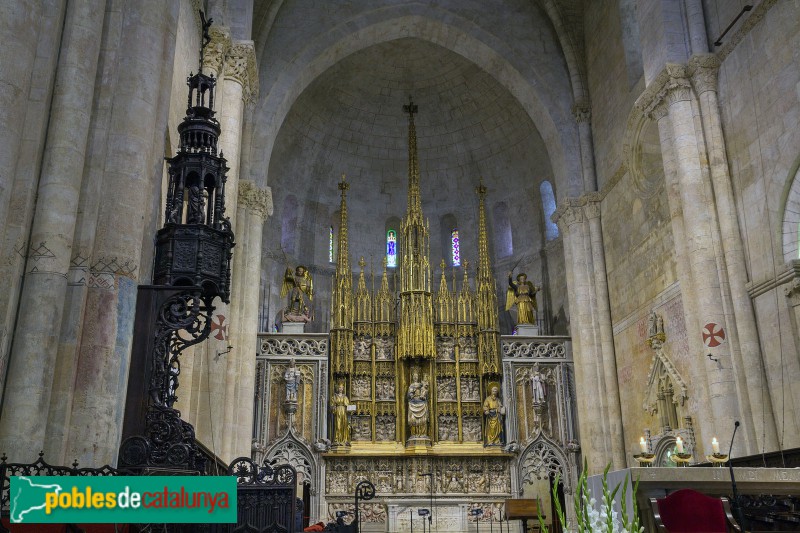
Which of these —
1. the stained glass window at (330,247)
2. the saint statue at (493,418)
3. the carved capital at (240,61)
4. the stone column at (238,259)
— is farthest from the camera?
the stained glass window at (330,247)

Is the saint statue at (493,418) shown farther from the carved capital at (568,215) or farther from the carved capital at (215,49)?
the carved capital at (215,49)

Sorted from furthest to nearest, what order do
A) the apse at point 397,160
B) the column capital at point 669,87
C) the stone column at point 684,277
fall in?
the apse at point 397,160 → the column capital at point 669,87 → the stone column at point 684,277

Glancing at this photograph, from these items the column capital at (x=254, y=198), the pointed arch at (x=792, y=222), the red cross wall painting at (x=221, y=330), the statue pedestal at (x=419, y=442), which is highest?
the column capital at (x=254, y=198)

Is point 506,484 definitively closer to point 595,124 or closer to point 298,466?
point 298,466

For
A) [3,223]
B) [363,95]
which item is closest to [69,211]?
[3,223]

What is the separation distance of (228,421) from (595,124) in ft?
45.1

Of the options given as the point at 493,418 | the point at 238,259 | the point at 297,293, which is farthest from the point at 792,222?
the point at 297,293

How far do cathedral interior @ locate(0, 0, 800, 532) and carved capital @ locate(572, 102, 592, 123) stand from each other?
7 cm

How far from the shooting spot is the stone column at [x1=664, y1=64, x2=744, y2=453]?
13648 mm

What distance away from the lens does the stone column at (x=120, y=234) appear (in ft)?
25.1

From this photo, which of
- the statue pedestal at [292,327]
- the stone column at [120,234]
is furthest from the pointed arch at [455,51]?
the stone column at [120,234]

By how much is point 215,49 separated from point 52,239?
9.95m

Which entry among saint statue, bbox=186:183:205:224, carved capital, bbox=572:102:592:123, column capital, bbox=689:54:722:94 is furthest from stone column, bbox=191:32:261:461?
column capital, bbox=689:54:722:94

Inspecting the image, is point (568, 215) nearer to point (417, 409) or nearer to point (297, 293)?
point (417, 409)
